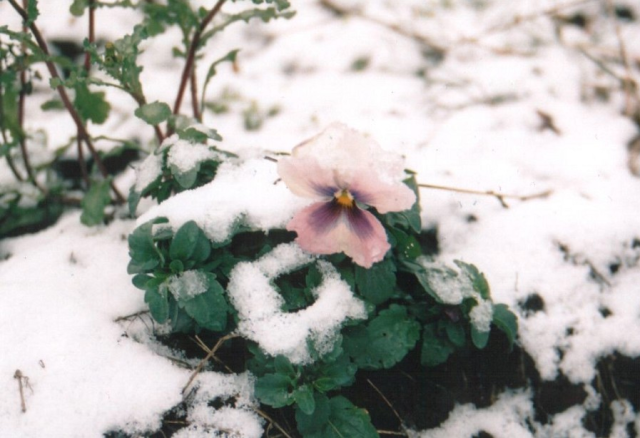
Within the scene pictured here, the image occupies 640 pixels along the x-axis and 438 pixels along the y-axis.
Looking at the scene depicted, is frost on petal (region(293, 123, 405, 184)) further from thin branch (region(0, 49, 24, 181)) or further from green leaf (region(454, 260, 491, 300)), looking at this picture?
thin branch (region(0, 49, 24, 181))

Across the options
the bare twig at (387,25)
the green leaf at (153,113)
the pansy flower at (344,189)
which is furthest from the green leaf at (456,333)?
the bare twig at (387,25)

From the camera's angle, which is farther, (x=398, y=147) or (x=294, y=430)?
(x=398, y=147)

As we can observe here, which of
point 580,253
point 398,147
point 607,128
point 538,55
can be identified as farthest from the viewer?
point 538,55

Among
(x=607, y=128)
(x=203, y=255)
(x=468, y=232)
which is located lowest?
(x=607, y=128)

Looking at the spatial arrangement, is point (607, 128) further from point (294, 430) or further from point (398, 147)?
point (294, 430)

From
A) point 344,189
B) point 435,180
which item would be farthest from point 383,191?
point 435,180

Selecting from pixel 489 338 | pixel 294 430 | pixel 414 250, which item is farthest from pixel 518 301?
pixel 294 430
